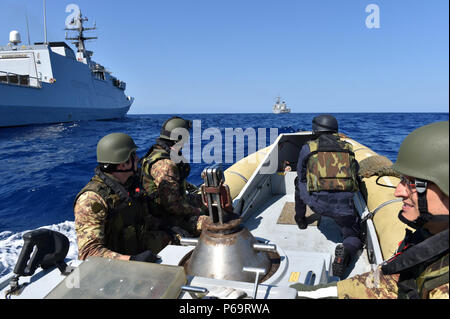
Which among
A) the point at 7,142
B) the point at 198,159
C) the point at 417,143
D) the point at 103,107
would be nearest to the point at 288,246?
the point at 417,143

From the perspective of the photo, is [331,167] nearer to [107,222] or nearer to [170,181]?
[170,181]

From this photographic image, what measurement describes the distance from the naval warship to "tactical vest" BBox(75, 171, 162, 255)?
20.6 meters

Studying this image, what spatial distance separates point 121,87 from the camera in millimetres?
41062

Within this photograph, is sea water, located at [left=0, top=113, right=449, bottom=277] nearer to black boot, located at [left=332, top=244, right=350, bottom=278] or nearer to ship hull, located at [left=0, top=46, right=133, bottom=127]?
black boot, located at [left=332, top=244, right=350, bottom=278]

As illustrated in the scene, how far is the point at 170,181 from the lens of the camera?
3.35 metres

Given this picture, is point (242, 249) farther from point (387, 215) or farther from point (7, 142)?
point (7, 142)

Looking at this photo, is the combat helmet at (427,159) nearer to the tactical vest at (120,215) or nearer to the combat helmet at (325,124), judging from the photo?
the tactical vest at (120,215)

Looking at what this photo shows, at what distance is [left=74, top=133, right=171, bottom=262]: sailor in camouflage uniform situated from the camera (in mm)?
2295

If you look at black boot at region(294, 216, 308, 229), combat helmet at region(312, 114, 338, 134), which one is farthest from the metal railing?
combat helmet at region(312, 114, 338, 134)

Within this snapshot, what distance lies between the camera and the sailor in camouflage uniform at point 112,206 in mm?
2295

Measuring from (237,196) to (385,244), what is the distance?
7.26ft

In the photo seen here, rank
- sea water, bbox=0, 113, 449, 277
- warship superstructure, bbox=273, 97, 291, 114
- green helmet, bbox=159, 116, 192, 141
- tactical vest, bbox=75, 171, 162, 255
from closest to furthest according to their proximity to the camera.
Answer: tactical vest, bbox=75, 171, 162, 255 < green helmet, bbox=159, 116, 192, 141 < sea water, bbox=0, 113, 449, 277 < warship superstructure, bbox=273, 97, 291, 114

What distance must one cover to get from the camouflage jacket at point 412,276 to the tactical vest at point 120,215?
1750 mm
